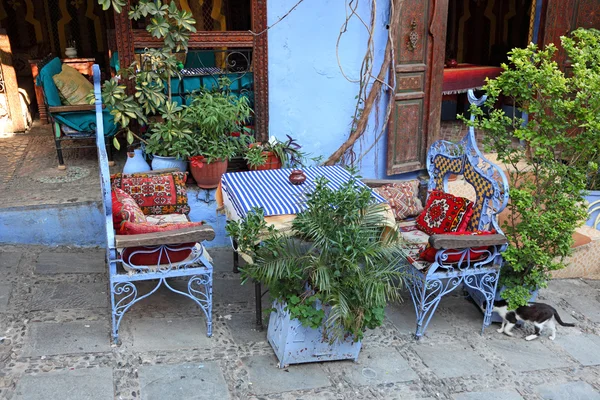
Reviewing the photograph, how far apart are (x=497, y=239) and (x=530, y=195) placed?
480 mm

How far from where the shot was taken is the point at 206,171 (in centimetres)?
536

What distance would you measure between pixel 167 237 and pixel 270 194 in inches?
35.9

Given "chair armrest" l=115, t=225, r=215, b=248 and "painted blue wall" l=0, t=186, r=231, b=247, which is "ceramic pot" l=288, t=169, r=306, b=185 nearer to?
"chair armrest" l=115, t=225, r=215, b=248

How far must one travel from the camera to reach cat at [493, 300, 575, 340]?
4.18 meters

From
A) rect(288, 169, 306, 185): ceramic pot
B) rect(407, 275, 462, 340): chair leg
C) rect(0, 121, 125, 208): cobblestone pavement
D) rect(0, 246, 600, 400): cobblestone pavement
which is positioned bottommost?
rect(0, 246, 600, 400): cobblestone pavement

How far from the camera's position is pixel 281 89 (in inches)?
232

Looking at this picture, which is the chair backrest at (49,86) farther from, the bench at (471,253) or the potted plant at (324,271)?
the bench at (471,253)

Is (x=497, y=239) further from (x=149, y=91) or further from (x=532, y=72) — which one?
(x=149, y=91)

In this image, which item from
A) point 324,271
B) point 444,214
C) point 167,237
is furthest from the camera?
point 444,214

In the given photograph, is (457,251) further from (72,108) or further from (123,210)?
(72,108)

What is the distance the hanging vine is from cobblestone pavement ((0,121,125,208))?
2467 millimetres

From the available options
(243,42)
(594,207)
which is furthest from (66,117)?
(594,207)

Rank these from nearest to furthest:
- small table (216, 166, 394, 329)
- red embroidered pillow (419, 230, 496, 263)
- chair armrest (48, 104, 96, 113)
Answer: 1. small table (216, 166, 394, 329)
2. red embroidered pillow (419, 230, 496, 263)
3. chair armrest (48, 104, 96, 113)

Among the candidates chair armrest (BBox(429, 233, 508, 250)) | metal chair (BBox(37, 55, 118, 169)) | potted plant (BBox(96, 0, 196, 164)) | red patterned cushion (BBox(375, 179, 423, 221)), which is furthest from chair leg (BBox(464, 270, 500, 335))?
metal chair (BBox(37, 55, 118, 169))
